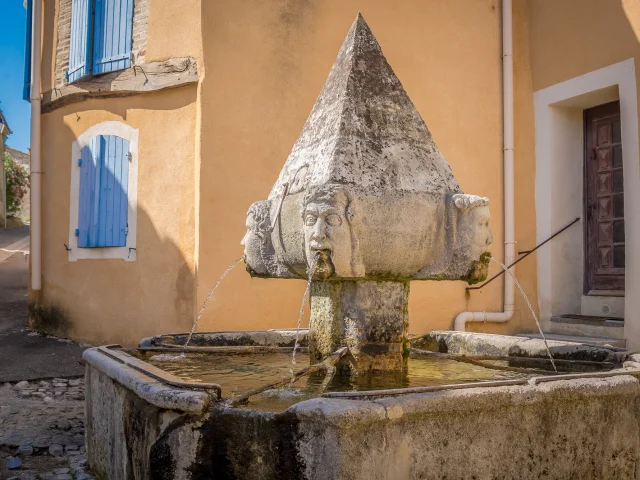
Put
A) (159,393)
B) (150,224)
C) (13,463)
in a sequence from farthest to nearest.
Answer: (150,224)
(13,463)
(159,393)

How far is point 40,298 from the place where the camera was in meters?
8.80

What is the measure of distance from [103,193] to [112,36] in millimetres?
1810

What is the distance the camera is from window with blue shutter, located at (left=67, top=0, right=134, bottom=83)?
795 cm

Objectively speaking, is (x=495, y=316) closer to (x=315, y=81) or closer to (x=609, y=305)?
(x=609, y=305)

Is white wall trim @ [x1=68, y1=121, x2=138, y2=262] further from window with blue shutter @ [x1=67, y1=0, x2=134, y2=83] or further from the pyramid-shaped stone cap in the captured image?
the pyramid-shaped stone cap

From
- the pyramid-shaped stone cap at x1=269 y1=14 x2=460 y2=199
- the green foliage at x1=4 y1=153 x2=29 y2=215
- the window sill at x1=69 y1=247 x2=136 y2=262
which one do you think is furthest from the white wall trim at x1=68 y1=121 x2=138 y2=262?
the green foliage at x1=4 y1=153 x2=29 y2=215

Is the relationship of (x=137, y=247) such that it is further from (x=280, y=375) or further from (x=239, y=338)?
(x=280, y=375)

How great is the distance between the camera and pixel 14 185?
1964 centimetres

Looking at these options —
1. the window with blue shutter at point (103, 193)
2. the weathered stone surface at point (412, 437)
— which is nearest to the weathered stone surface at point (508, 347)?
the weathered stone surface at point (412, 437)

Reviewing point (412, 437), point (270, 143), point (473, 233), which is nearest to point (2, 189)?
point (270, 143)

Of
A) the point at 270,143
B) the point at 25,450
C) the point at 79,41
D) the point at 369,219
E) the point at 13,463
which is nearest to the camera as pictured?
the point at 369,219

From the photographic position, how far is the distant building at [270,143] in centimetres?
705

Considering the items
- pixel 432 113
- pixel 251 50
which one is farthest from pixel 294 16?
pixel 432 113

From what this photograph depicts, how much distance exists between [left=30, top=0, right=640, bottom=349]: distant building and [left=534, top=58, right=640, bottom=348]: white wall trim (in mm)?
20
